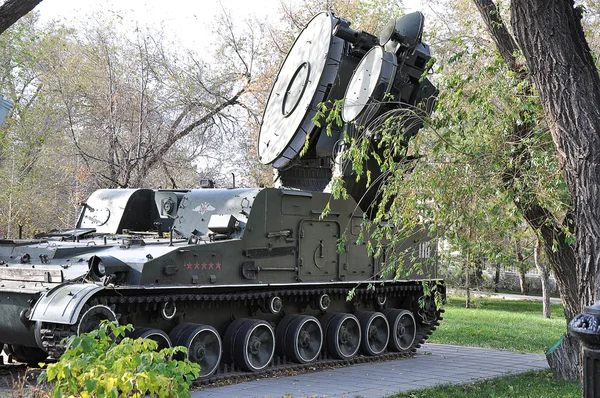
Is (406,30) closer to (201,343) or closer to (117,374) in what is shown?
(201,343)

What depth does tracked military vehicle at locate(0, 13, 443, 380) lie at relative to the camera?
9.93m

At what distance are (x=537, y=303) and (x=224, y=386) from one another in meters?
26.4

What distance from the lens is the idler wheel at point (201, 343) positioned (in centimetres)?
1075

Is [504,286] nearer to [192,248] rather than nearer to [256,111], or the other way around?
[256,111]

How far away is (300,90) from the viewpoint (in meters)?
13.9

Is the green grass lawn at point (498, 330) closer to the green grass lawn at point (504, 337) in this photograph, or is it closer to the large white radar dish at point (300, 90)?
the green grass lawn at point (504, 337)

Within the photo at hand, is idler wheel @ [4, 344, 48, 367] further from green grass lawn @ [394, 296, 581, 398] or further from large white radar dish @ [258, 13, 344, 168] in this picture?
green grass lawn @ [394, 296, 581, 398]

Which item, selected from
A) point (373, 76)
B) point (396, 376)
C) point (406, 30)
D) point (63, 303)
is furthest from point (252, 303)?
point (406, 30)

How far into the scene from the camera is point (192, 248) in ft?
34.8

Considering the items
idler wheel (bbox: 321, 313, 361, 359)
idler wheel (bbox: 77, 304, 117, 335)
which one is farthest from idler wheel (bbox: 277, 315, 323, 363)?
idler wheel (bbox: 77, 304, 117, 335)

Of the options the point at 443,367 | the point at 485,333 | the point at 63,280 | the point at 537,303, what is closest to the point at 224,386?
the point at 63,280

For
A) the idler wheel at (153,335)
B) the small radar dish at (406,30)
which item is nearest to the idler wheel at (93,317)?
the idler wheel at (153,335)

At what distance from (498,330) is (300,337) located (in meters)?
9.16

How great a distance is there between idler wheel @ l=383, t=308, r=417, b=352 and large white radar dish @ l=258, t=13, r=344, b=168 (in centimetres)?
340
